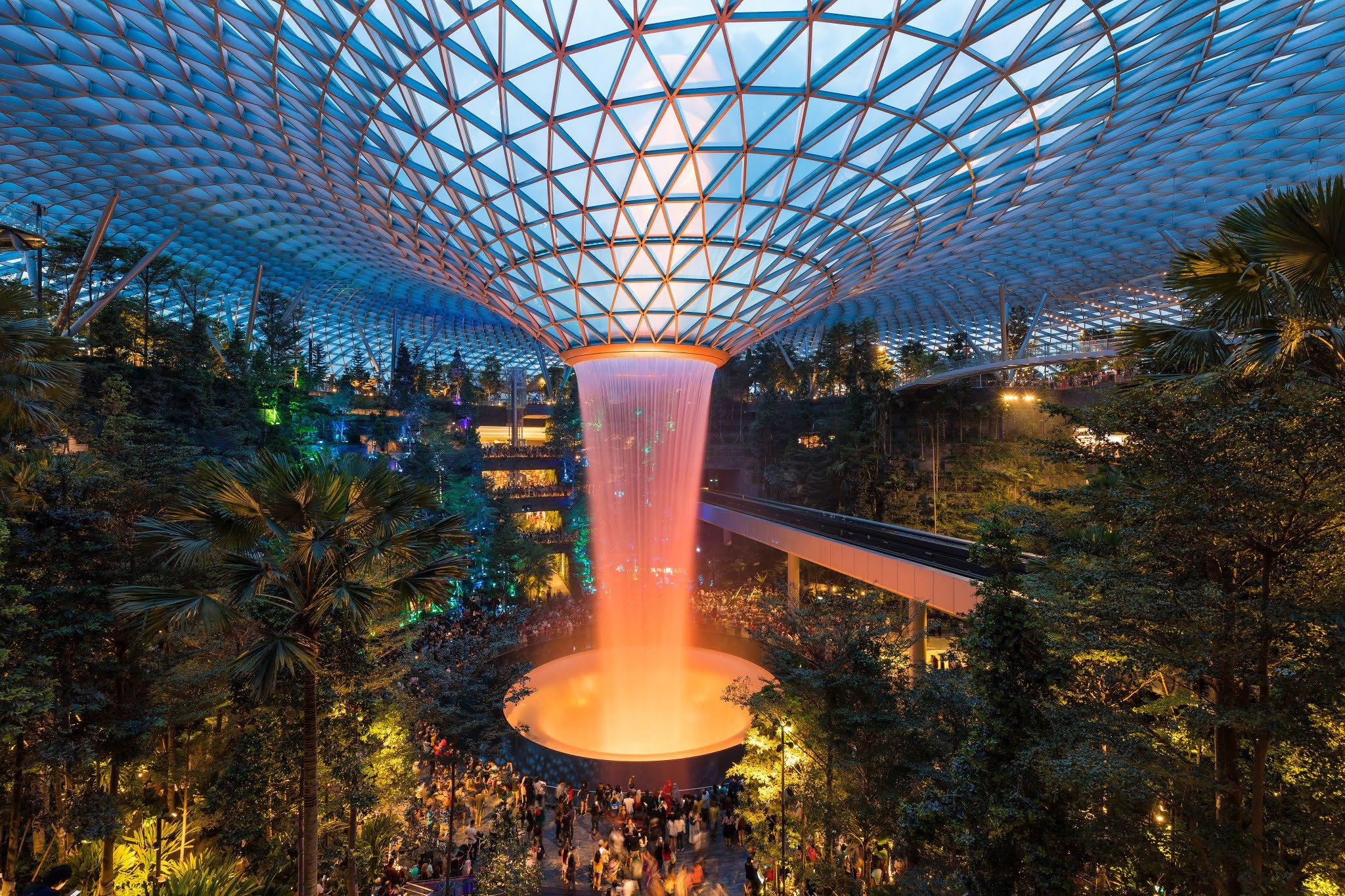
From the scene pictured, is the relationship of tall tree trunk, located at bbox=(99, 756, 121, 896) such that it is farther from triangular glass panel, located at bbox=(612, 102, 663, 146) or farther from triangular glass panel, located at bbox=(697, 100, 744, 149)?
triangular glass panel, located at bbox=(697, 100, 744, 149)

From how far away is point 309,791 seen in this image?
846 centimetres

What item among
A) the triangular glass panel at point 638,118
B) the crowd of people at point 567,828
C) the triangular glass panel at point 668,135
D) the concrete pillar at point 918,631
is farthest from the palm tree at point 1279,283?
the crowd of people at point 567,828

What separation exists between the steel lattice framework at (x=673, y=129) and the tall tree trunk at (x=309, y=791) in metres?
16.0

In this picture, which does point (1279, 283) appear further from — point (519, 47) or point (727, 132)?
point (519, 47)

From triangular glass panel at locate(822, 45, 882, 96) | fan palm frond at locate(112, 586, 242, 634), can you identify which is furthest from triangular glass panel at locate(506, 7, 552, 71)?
fan palm frond at locate(112, 586, 242, 634)

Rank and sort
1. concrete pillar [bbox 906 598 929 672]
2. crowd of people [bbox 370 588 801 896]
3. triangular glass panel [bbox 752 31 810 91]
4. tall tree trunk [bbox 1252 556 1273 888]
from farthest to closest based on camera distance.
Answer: concrete pillar [bbox 906 598 929 672]
crowd of people [bbox 370 588 801 896]
triangular glass panel [bbox 752 31 810 91]
tall tree trunk [bbox 1252 556 1273 888]

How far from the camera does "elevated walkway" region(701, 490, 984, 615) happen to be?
19.2 m

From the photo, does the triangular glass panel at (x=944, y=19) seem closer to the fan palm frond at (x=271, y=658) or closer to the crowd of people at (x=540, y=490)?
the fan palm frond at (x=271, y=658)

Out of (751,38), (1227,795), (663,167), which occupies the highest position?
(751,38)

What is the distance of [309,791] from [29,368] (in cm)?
864

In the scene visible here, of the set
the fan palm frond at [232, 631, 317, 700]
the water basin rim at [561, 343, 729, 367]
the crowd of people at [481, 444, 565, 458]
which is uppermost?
the water basin rim at [561, 343, 729, 367]

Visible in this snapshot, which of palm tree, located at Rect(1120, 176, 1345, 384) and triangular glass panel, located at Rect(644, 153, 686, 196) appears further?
triangular glass panel, located at Rect(644, 153, 686, 196)

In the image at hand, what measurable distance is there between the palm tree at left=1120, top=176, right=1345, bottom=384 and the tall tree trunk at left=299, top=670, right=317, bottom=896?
1353 cm

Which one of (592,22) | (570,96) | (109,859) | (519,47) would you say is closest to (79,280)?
(519,47)
